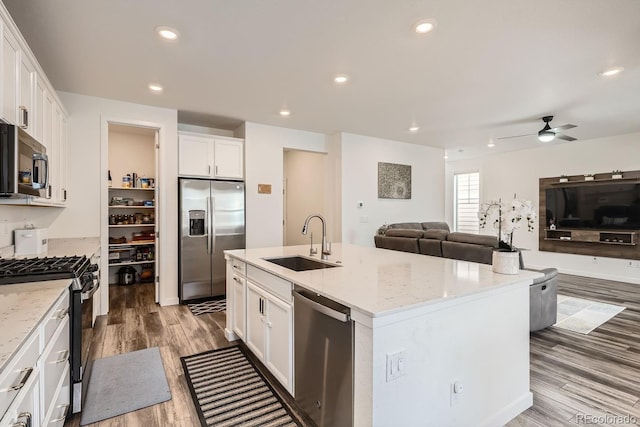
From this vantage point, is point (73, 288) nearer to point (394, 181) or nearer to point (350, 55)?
point (350, 55)

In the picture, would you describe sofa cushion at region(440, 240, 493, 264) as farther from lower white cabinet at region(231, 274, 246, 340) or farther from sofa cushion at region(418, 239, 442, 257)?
lower white cabinet at region(231, 274, 246, 340)

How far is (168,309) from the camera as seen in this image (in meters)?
4.16

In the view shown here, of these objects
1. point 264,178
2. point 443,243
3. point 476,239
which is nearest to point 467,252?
point 476,239

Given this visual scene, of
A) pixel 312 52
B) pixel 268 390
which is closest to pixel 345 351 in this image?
pixel 268 390

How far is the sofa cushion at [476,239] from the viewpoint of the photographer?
376 cm

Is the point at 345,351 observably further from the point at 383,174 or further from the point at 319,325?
the point at 383,174

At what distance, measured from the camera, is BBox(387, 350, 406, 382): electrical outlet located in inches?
53.8

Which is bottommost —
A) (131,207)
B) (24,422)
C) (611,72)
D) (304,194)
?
(24,422)

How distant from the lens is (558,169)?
6547 millimetres

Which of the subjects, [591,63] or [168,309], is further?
[168,309]

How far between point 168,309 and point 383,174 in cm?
443

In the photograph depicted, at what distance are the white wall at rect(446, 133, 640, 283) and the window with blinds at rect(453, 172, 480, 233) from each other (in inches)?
8.8

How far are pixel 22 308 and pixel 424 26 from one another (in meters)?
2.92

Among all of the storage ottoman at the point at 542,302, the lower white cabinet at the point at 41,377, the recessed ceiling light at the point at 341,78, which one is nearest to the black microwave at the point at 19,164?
the lower white cabinet at the point at 41,377
